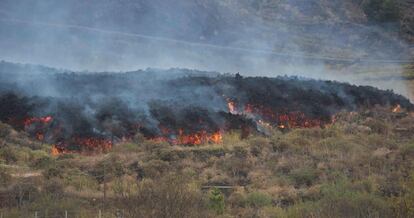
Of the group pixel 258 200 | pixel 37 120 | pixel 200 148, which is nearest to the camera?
pixel 258 200

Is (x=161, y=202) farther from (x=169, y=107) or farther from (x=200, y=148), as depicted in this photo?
(x=169, y=107)

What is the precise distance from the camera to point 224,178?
1725 cm

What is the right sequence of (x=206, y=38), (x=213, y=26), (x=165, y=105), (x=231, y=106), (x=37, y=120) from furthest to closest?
(x=213, y=26) → (x=206, y=38) → (x=231, y=106) → (x=165, y=105) → (x=37, y=120)

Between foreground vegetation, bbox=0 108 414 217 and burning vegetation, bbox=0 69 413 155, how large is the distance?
139 cm

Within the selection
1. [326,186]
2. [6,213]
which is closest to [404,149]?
[326,186]

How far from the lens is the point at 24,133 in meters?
22.8

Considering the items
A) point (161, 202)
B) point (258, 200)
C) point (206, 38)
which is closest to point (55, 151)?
point (258, 200)

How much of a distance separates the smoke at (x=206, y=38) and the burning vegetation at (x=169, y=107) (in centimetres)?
1444

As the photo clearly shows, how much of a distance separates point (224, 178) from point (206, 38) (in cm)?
3739

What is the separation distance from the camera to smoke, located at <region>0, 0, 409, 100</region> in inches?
1772

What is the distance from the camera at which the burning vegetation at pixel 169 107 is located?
2355 centimetres

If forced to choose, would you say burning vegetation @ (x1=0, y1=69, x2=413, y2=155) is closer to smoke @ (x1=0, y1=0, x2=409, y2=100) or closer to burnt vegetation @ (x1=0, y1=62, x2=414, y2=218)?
burnt vegetation @ (x1=0, y1=62, x2=414, y2=218)

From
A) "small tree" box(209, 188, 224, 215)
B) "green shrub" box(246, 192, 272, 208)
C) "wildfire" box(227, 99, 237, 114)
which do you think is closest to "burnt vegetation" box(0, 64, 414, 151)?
"wildfire" box(227, 99, 237, 114)

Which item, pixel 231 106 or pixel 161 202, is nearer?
pixel 161 202
